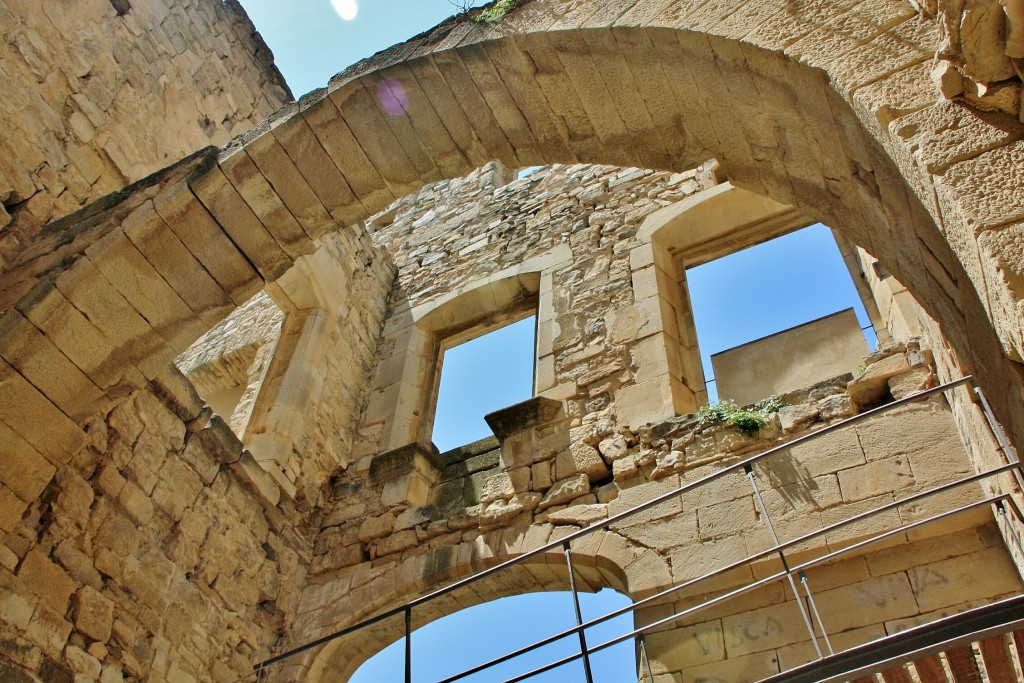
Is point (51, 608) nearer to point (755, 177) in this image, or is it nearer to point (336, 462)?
point (336, 462)

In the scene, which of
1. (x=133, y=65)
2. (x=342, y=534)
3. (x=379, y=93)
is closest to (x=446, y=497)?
(x=342, y=534)

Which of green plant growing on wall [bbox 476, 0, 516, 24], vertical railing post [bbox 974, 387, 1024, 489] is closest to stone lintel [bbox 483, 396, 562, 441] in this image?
green plant growing on wall [bbox 476, 0, 516, 24]

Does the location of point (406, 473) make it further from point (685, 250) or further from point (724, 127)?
point (724, 127)

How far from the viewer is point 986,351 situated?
7.22 ft

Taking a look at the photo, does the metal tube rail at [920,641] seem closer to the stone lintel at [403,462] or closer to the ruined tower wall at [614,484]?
the ruined tower wall at [614,484]

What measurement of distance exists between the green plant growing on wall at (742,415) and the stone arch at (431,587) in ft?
3.24

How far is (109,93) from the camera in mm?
6000

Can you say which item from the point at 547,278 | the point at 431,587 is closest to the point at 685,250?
the point at 547,278

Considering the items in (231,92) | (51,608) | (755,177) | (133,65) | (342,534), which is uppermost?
(231,92)

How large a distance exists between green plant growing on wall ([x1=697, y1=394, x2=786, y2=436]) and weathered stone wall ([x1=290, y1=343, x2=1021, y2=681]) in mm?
54

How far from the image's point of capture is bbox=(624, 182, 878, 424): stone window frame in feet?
18.9

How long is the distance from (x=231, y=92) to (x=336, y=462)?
11.6 feet

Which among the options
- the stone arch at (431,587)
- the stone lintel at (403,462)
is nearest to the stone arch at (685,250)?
the stone arch at (431,587)

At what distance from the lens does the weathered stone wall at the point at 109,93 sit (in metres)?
5.16
